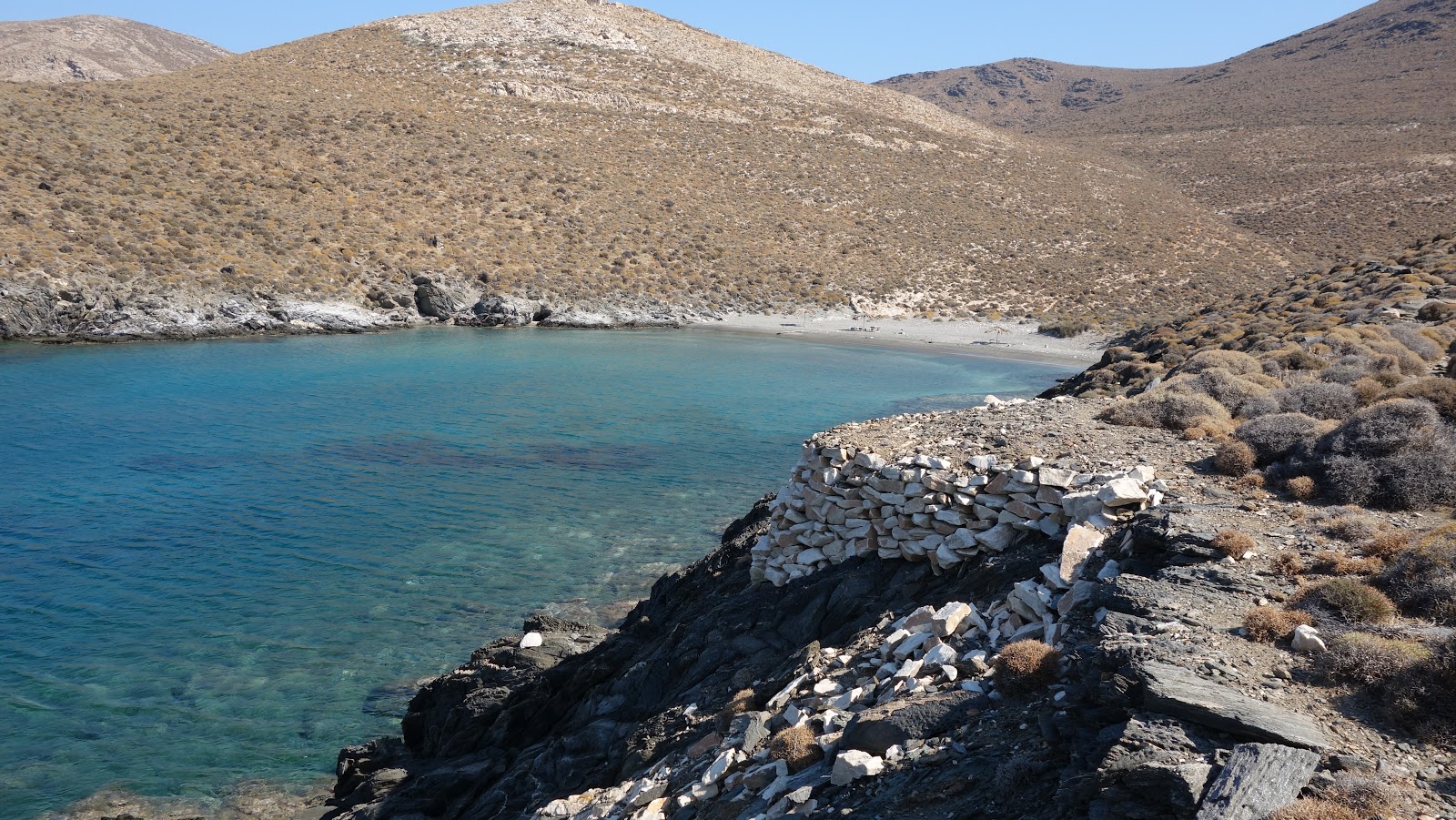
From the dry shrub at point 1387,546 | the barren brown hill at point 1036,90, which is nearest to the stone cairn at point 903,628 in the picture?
the dry shrub at point 1387,546

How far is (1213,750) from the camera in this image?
479 centimetres

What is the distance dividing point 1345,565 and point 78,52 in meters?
215

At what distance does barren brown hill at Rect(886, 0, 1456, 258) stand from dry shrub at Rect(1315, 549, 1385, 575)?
64.2 m

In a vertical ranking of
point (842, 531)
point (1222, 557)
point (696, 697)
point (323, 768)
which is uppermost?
point (1222, 557)

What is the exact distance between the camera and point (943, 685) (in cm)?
692

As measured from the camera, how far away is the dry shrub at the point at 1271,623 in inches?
→ 236

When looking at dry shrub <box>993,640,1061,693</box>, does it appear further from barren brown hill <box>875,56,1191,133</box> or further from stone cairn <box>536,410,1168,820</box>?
barren brown hill <box>875,56,1191,133</box>

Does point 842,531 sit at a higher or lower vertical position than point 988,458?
lower

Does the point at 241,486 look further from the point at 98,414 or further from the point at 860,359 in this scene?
the point at 860,359

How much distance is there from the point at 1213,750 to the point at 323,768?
1126 cm

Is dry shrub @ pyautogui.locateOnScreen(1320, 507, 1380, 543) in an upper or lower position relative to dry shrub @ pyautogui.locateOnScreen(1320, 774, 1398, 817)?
upper

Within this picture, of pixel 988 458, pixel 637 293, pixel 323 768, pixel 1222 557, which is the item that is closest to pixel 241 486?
pixel 323 768

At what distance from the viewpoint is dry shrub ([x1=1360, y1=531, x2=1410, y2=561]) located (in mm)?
7000

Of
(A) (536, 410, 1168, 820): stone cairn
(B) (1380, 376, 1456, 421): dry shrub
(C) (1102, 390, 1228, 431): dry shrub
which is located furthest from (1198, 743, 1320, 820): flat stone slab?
(C) (1102, 390, 1228, 431): dry shrub
